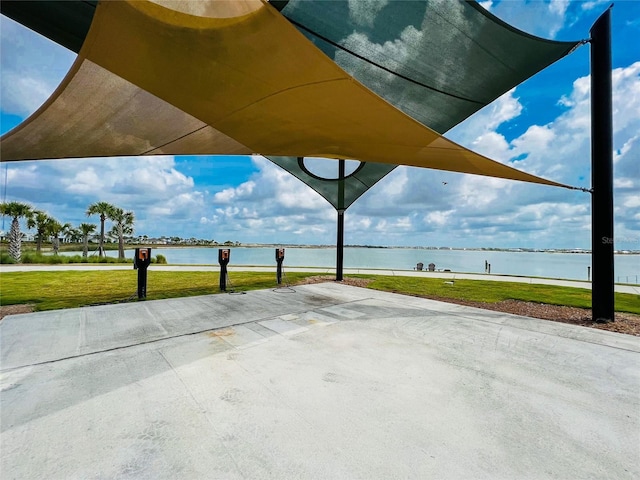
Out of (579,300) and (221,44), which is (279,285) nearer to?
(221,44)

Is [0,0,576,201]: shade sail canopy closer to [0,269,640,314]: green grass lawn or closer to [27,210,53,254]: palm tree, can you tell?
[0,269,640,314]: green grass lawn

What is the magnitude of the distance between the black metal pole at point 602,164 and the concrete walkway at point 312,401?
2.80ft

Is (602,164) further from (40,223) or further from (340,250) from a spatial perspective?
(40,223)

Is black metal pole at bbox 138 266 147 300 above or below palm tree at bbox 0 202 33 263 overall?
below

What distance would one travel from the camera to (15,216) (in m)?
21.6

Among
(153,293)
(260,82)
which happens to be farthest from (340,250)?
(260,82)

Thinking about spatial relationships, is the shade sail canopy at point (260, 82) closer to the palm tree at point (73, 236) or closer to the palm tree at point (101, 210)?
the palm tree at point (101, 210)

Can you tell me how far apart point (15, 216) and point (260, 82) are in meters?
29.1

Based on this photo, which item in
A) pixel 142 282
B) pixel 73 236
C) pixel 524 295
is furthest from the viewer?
pixel 73 236

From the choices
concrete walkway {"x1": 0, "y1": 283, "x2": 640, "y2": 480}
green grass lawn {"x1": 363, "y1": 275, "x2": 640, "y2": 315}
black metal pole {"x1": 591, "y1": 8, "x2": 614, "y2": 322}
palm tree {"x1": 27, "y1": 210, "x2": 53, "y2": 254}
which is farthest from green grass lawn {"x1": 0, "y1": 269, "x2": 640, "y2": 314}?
palm tree {"x1": 27, "y1": 210, "x2": 53, "y2": 254}

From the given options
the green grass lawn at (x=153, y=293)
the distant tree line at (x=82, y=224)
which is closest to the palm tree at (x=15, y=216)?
the distant tree line at (x=82, y=224)

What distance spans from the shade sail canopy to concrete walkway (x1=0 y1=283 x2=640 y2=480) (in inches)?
100

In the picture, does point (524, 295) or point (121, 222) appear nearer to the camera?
point (524, 295)

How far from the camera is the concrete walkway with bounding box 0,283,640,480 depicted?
5.22 ft
